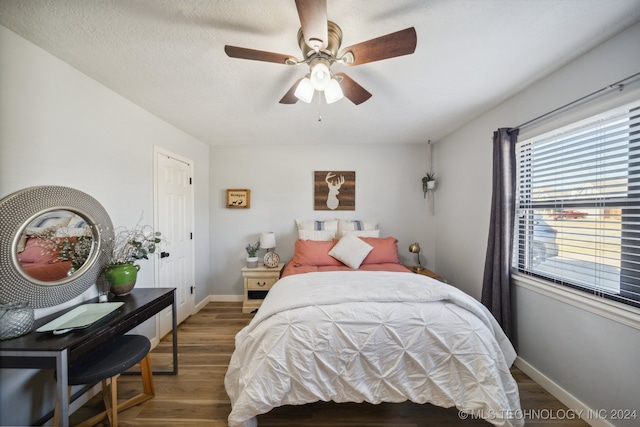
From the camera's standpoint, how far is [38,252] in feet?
4.52

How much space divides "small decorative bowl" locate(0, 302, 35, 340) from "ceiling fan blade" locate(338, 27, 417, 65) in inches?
89.0

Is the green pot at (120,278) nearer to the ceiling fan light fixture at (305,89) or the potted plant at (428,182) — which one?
the ceiling fan light fixture at (305,89)

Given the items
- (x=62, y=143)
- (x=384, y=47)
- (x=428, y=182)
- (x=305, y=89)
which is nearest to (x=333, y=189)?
(x=428, y=182)

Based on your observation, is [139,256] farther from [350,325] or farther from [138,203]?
[350,325]

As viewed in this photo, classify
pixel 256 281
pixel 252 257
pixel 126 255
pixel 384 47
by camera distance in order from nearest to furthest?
pixel 384 47, pixel 126 255, pixel 256 281, pixel 252 257

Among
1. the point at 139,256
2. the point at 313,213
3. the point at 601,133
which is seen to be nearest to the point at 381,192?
the point at 313,213

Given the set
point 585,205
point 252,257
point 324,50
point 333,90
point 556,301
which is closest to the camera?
point 324,50

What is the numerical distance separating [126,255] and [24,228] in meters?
0.71

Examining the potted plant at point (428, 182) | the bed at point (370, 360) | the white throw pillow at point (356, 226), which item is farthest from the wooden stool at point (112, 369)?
the potted plant at point (428, 182)

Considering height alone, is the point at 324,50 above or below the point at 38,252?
above

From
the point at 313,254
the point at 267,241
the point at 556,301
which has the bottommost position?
the point at 556,301

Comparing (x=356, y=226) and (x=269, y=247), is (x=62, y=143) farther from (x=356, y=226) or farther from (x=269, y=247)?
(x=356, y=226)

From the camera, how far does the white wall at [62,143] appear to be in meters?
1.28

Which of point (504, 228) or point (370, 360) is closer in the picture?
point (370, 360)
